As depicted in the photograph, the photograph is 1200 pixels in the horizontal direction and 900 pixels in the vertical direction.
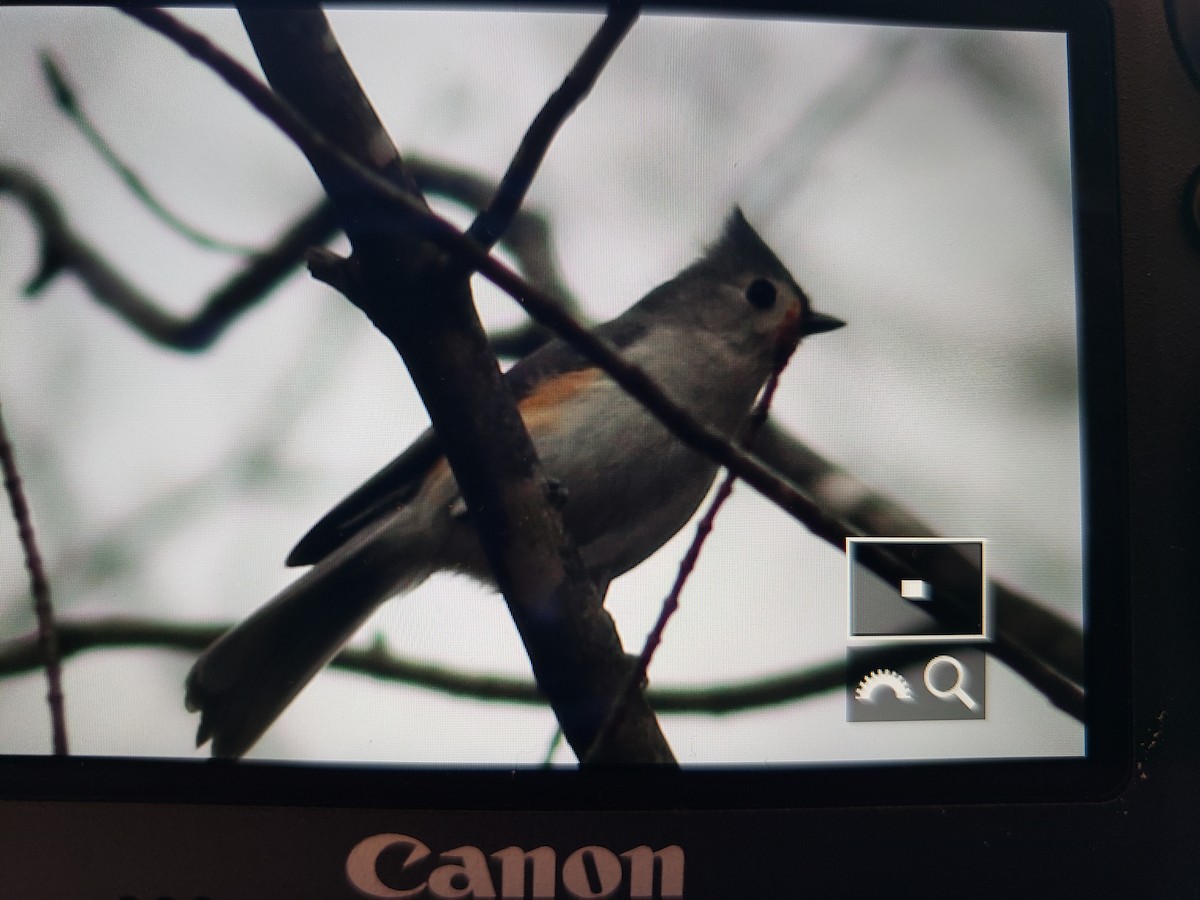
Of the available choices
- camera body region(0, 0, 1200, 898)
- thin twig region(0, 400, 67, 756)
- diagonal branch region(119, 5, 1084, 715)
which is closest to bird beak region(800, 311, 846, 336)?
diagonal branch region(119, 5, 1084, 715)

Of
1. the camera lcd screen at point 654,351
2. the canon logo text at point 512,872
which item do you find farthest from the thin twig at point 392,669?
the canon logo text at point 512,872

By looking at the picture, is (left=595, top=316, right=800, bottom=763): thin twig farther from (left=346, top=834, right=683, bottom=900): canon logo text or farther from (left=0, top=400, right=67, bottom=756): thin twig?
(left=0, top=400, right=67, bottom=756): thin twig

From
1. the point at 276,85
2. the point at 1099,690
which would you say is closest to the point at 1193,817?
the point at 1099,690

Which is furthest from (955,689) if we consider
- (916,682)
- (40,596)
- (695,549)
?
(40,596)

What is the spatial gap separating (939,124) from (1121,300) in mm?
198

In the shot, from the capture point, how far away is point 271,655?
0.58m

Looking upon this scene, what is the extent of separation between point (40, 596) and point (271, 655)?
0.18m

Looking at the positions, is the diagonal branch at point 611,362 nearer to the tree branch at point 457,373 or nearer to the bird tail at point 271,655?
the tree branch at point 457,373

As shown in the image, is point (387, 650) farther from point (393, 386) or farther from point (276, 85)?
point (276, 85)

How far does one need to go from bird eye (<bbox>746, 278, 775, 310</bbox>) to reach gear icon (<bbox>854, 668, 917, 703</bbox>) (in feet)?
0.95

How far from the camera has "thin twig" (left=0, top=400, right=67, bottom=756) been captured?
0.58 meters

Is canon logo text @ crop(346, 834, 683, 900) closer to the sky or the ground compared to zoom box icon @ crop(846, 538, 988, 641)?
closer to the ground

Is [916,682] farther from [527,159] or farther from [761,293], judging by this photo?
[527,159]

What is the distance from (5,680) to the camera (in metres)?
0.58
